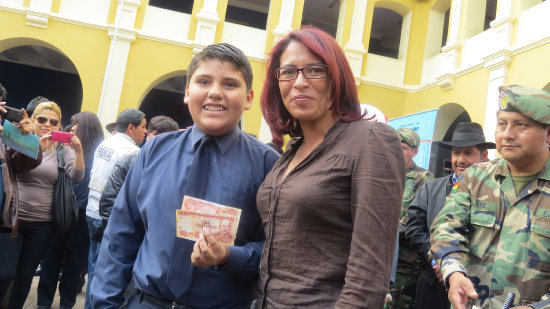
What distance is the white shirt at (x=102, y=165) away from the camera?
13.0 feet

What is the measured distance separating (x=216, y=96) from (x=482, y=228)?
136cm

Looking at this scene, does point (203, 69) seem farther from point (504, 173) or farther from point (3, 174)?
point (3, 174)

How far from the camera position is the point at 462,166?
3713 millimetres

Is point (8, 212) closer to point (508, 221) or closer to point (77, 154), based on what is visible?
point (77, 154)

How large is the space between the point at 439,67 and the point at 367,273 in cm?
1093

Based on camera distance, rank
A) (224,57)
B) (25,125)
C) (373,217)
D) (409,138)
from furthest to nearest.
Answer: (409,138)
(25,125)
(224,57)
(373,217)

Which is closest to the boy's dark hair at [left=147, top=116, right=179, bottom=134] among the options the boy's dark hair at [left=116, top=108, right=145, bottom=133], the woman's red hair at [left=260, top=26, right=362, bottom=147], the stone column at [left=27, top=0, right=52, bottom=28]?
the boy's dark hair at [left=116, top=108, right=145, bottom=133]

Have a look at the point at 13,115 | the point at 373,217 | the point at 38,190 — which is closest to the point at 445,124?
the point at 38,190

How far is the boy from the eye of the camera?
1559 millimetres

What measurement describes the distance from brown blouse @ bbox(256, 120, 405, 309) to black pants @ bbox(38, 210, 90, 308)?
3.37 meters

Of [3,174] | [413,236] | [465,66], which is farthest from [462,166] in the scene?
[465,66]

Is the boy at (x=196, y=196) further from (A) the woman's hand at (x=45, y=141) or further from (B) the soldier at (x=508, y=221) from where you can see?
(A) the woman's hand at (x=45, y=141)

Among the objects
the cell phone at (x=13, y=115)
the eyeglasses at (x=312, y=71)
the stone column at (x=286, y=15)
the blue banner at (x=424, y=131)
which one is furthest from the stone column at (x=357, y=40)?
the eyeglasses at (x=312, y=71)

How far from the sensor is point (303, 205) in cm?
134
